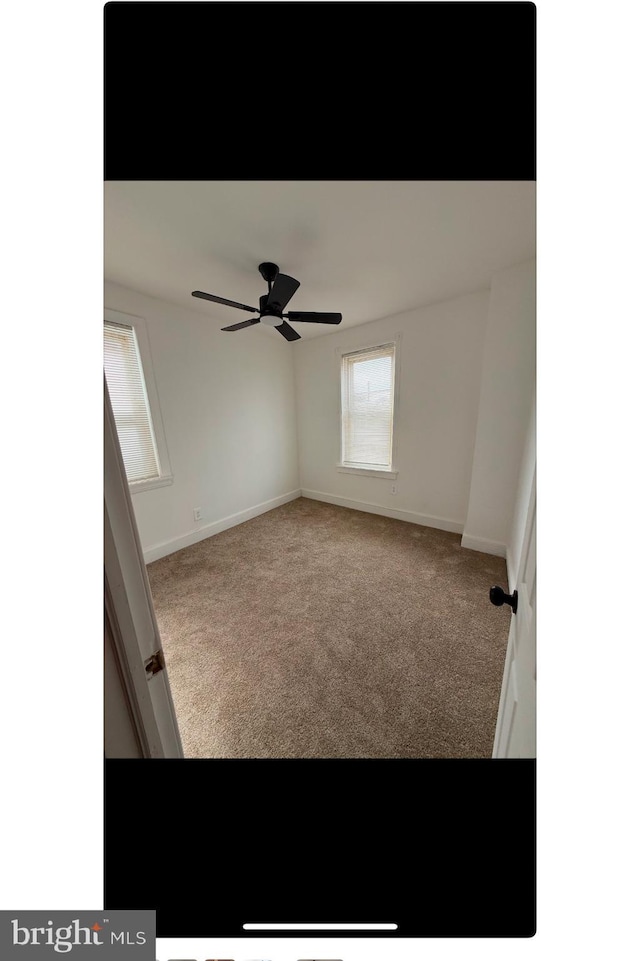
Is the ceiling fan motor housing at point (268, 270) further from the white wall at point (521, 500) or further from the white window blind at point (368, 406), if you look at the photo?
the white wall at point (521, 500)

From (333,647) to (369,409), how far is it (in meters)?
2.59

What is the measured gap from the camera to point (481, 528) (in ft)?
8.40

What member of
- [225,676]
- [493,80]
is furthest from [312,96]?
[225,676]

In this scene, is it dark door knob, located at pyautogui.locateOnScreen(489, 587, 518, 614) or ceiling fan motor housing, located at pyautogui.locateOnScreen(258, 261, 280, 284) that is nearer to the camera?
dark door knob, located at pyautogui.locateOnScreen(489, 587, 518, 614)

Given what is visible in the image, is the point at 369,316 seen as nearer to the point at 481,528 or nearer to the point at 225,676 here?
the point at 481,528

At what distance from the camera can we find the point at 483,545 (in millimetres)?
2559

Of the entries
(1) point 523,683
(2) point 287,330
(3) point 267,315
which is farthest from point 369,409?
(1) point 523,683

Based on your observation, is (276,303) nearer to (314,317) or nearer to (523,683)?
(314,317)

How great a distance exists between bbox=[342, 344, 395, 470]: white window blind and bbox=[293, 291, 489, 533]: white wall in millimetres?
109

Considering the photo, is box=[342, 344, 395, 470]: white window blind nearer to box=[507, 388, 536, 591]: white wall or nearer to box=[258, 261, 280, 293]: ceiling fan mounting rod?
box=[507, 388, 536, 591]: white wall

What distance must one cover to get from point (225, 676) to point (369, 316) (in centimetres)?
332

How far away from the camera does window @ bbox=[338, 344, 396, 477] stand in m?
3.14

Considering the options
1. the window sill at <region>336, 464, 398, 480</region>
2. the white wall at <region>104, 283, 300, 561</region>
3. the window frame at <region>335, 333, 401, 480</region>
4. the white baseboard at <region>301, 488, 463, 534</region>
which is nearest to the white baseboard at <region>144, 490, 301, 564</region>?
the white wall at <region>104, 283, 300, 561</region>

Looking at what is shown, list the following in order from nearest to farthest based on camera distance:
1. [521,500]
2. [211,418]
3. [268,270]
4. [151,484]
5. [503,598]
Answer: [503,598]
[268,270]
[521,500]
[151,484]
[211,418]
